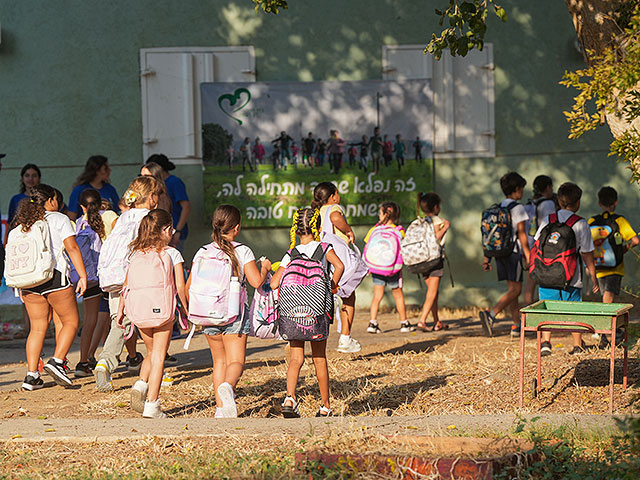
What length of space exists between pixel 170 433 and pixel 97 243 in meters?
3.59

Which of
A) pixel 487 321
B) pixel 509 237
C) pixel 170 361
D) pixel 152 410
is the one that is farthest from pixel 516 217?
pixel 152 410

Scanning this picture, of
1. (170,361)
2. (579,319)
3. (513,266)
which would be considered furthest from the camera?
(513,266)

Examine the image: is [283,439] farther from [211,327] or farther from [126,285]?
[126,285]

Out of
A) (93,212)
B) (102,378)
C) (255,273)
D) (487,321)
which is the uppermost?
(93,212)

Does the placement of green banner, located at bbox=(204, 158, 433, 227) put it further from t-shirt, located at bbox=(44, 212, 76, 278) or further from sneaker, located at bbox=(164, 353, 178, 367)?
t-shirt, located at bbox=(44, 212, 76, 278)

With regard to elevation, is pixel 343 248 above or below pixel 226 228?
below

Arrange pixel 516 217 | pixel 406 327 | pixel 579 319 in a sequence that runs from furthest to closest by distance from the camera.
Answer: pixel 406 327 < pixel 516 217 < pixel 579 319

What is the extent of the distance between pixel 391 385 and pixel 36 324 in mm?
3228

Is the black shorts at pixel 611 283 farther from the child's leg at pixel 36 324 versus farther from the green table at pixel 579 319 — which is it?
the child's leg at pixel 36 324

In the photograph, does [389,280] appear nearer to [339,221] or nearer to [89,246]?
[339,221]

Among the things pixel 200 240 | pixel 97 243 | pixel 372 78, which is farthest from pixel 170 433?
pixel 372 78

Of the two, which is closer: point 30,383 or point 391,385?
point 391,385

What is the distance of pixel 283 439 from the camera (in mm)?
5605

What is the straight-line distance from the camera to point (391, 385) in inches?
324
